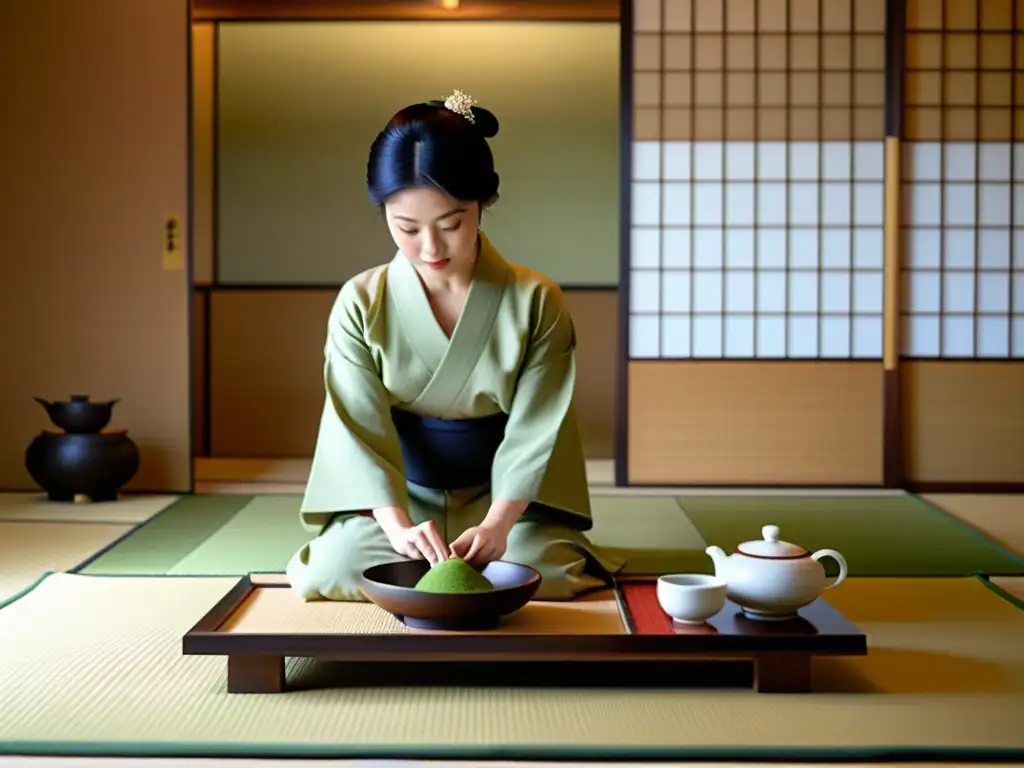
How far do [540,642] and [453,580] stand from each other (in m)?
0.22

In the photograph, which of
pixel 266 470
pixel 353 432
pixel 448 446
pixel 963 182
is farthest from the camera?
pixel 266 470

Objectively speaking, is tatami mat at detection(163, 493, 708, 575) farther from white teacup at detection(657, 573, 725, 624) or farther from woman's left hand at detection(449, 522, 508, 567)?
white teacup at detection(657, 573, 725, 624)

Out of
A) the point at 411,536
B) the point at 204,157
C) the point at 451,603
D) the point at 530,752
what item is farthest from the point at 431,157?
the point at 204,157

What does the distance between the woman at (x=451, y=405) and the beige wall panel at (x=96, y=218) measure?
2487 millimetres

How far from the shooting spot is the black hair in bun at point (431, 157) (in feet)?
8.45

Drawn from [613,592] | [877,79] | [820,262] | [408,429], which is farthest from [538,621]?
[877,79]

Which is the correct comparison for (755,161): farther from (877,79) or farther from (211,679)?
Result: (211,679)

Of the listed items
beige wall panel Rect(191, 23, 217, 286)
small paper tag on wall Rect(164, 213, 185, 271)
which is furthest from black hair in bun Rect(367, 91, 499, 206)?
beige wall panel Rect(191, 23, 217, 286)

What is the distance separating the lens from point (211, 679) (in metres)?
2.40

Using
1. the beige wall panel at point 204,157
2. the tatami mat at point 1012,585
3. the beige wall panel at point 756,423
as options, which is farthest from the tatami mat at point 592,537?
the beige wall panel at point 204,157

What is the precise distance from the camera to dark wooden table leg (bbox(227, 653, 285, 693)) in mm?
2309

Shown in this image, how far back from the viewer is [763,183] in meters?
5.45

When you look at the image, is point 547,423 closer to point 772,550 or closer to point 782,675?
point 772,550

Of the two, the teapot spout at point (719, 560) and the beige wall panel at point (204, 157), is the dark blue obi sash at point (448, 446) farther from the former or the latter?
the beige wall panel at point (204, 157)
